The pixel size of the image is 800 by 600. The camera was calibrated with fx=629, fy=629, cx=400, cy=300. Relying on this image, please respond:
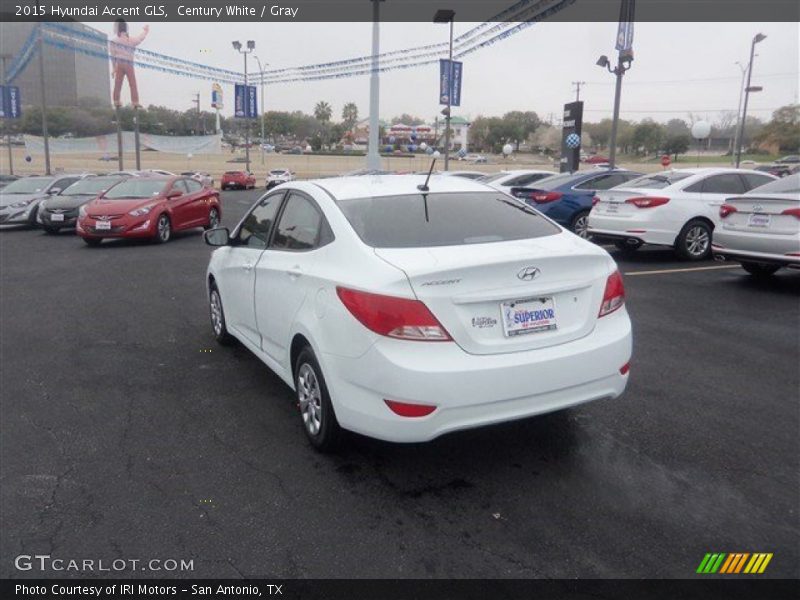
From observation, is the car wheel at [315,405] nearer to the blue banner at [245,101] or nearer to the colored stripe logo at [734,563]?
the colored stripe logo at [734,563]

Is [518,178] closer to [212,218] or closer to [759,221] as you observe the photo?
[212,218]

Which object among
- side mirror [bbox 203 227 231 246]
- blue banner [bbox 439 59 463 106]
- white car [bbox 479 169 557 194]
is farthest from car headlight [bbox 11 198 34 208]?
blue banner [bbox 439 59 463 106]

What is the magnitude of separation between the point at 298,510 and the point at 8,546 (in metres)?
1.33

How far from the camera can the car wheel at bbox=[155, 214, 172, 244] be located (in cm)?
1398

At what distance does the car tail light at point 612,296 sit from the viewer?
3.55 meters

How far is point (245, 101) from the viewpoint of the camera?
153 ft

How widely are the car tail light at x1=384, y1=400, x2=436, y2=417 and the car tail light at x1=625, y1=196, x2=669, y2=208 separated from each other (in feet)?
27.2

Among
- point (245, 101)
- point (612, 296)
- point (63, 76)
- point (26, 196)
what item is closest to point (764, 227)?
point (612, 296)

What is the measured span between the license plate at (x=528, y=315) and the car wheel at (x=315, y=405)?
3.47 feet

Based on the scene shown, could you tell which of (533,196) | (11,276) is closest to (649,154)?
(533,196)

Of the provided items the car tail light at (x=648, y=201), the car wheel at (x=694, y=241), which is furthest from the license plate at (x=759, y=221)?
the car wheel at (x=694, y=241)

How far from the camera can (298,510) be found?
10.4ft

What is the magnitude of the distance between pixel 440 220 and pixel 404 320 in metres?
1.00

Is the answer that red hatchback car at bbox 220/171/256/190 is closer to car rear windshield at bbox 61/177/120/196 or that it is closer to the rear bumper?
car rear windshield at bbox 61/177/120/196
